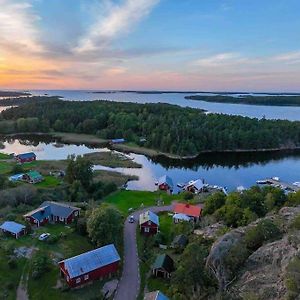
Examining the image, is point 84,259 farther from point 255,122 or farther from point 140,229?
point 255,122

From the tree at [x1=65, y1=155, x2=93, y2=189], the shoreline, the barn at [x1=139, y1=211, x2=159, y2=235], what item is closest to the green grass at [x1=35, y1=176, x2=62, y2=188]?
the tree at [x1=65, y1=155, x2=93, y2=189]

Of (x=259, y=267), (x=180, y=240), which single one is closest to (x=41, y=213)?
(x=180, y=240)

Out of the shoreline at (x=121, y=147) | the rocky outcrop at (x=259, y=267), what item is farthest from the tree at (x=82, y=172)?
the shoreline at (x=121, y=147)

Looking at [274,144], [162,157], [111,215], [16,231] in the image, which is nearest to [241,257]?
[111,215]

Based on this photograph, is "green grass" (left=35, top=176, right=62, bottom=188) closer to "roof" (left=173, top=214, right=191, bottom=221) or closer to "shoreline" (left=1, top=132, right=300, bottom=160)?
"roof" (left=173, top=214, right=191, bottom=221)

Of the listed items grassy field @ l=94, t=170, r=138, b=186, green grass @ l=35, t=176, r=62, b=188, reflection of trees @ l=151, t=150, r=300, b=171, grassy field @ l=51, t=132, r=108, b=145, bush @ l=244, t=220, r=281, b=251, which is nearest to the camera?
bush @ l=244, t=220, r=281, b=251

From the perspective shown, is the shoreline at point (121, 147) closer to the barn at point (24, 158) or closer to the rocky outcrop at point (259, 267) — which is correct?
the barn at point (24, 158)

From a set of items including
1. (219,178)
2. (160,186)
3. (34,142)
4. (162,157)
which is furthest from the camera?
(34,142)
